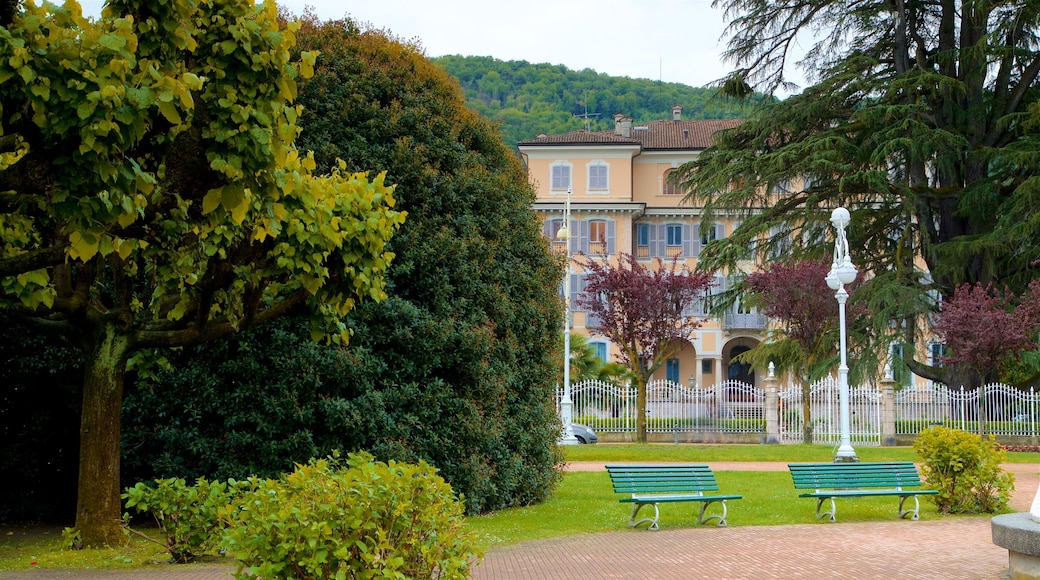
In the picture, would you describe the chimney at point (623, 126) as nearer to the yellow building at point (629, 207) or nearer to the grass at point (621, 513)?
the yellow building at point (629, 207)

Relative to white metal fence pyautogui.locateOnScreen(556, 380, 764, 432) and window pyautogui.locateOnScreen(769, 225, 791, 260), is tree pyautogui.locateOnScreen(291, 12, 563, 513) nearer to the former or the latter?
white metal fence pyautogui.locateOnScreen(556, 380, 764, 432)

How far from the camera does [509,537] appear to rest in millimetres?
11078

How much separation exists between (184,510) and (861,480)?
8493 millimetres

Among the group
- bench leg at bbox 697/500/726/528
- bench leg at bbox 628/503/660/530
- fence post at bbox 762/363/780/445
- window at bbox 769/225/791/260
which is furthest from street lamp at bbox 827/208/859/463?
window at bbox 769/225/791/260

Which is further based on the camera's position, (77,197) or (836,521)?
(836,521)

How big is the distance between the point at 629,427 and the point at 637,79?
60428mm

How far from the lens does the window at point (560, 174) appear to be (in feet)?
181

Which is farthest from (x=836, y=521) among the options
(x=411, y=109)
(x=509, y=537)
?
(x=411, y=109)

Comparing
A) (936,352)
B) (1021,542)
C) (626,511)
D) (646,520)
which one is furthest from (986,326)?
(1021,542)

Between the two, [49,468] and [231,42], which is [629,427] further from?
[231,42]

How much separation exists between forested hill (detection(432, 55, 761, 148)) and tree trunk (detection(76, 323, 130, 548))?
66689 mm

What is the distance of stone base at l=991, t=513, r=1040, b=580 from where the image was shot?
25.7ft

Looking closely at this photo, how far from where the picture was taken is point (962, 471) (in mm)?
13383

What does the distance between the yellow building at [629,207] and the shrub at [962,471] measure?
40570 mm
